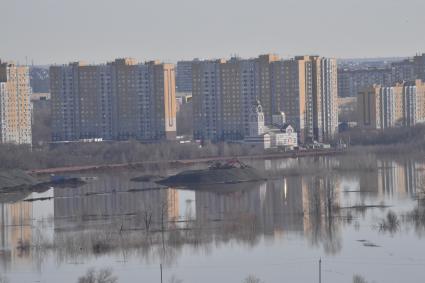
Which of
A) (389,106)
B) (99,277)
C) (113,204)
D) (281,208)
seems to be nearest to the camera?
(99,277)

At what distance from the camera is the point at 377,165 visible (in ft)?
75.2

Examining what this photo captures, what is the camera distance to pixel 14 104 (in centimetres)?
2898

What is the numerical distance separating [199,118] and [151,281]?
777 inches

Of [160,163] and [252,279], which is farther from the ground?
[160,163]

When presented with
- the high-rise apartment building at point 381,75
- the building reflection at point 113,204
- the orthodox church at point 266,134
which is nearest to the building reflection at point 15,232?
the building reflection at point 113,204

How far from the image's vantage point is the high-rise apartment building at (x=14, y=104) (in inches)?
1128

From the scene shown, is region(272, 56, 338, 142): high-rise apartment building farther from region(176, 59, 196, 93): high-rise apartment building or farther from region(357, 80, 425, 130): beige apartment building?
region(176, 59, 196, 93): high-rise apartment building

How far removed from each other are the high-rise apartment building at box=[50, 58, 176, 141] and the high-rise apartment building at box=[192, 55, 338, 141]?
73 centimetres

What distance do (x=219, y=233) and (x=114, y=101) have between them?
17.6 m

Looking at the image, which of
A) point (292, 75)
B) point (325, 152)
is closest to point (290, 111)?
point (292, 75)

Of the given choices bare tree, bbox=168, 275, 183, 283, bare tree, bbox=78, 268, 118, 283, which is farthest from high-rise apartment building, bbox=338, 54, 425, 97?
bare tree, bbox=78, 268, 118, 283

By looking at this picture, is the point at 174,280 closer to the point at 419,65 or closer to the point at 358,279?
the point at 358,279

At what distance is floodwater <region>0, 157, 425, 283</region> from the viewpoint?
11484 millimetres

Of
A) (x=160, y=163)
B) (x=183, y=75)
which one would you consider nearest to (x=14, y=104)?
(x=160, y=163)
